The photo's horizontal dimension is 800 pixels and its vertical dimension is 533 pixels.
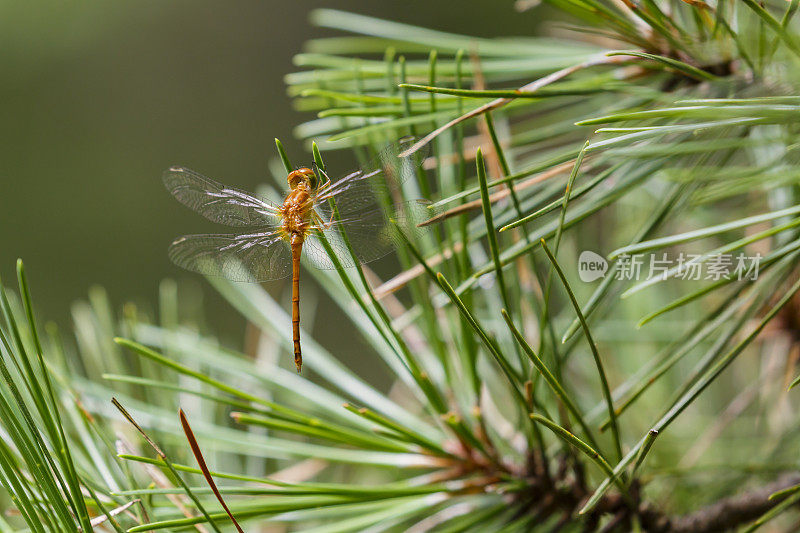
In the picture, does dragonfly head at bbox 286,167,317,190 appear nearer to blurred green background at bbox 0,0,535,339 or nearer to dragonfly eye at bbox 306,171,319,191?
dragonfly eye at bbox 306,171,319,191


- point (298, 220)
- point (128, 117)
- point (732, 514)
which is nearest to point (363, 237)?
point (298, 220)

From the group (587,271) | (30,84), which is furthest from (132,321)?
(30,84)

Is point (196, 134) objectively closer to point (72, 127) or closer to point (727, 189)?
point (72, 127)

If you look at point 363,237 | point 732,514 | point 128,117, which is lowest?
point 732,514

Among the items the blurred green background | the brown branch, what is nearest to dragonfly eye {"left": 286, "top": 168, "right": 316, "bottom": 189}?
the brown branch

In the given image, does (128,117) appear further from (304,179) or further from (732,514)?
(732,514)

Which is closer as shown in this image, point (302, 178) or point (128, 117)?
point (302, 178)

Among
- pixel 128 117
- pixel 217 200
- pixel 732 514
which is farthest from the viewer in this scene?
pixel 128 117

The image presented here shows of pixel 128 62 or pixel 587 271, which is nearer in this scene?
pixel 587 271
